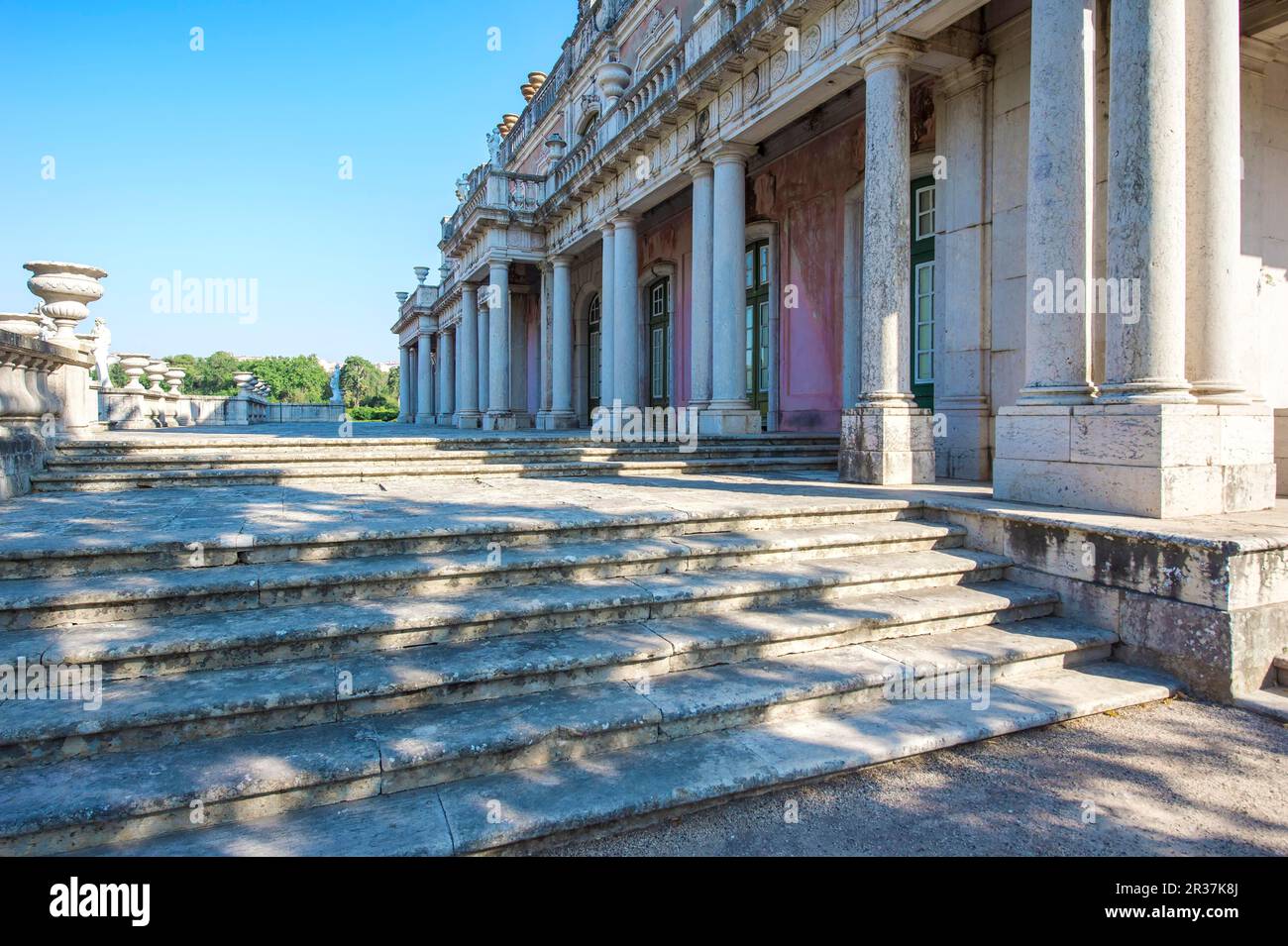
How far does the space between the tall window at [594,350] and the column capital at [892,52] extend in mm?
13165

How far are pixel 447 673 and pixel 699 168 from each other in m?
9.81

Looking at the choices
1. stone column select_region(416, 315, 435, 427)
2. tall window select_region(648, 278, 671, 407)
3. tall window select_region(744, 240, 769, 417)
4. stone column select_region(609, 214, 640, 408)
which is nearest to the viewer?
tall window select_region(744, 240, 769, 417)

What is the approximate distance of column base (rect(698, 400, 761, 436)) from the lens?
10.8m

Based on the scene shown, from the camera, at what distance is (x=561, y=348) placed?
55.0 ft

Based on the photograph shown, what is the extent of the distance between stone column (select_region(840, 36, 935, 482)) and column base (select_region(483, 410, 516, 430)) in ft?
39.8

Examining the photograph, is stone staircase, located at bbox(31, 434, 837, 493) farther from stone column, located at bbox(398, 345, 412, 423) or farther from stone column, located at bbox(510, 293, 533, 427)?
stone column, located at bbox(398, 345, 412, 423)

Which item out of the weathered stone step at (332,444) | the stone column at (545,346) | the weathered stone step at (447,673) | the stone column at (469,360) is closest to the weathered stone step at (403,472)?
the weathered stone step at (332,444)

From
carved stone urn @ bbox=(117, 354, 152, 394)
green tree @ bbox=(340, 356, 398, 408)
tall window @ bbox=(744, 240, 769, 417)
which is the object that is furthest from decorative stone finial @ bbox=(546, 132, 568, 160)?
green tree @ bbox=(340, 356, 398, 408)

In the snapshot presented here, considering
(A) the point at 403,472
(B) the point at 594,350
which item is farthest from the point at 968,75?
(B) the point at 594,350

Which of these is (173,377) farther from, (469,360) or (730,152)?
(730,152)

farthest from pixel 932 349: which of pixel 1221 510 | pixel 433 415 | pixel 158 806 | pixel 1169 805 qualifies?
pixel 433 415

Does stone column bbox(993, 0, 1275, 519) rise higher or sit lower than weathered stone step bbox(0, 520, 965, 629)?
higher

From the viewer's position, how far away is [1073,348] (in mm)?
5520
